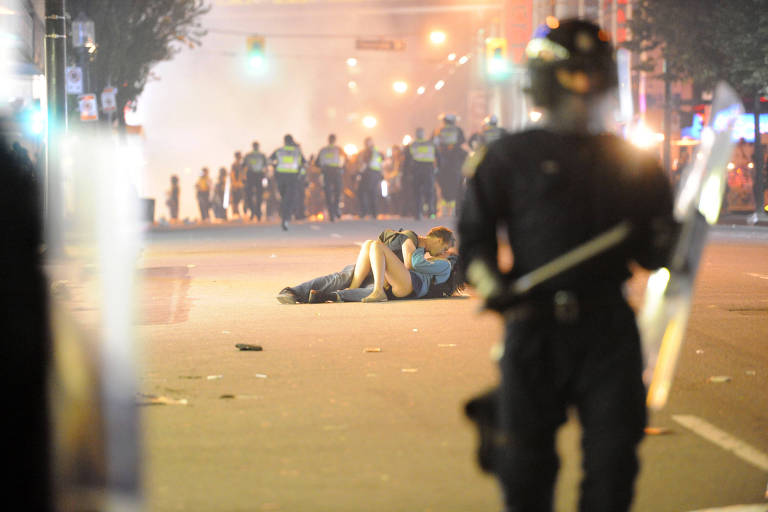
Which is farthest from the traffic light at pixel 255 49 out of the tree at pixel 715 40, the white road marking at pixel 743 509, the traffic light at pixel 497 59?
the white road marking at pixel 743 509

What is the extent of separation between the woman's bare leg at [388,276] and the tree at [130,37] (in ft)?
75.9

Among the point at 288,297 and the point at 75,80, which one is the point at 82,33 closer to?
the point at 75,80

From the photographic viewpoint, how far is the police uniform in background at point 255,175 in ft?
133

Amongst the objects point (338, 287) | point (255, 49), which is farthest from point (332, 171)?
point (338, 287)

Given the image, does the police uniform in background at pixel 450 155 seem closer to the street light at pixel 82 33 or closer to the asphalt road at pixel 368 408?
the street light at pixel 82 33

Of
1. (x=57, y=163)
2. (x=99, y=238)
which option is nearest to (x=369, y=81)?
(x=99, y=238)

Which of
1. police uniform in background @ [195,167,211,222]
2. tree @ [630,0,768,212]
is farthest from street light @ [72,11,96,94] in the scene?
police uniform in background @ [195,167,211,222]

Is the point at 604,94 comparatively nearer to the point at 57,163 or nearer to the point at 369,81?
the point at 57,163

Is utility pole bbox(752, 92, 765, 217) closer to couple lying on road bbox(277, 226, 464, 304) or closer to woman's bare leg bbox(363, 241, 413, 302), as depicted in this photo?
couple lying on road bbox(277, 226, 464, 304)

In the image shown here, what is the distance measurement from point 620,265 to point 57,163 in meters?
15.6

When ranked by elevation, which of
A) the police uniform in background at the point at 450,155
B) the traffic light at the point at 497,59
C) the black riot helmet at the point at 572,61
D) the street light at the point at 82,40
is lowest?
the black riot helmet at the point at 572,61

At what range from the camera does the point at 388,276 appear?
1422 cm

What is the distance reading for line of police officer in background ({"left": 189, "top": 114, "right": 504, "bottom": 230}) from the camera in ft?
109

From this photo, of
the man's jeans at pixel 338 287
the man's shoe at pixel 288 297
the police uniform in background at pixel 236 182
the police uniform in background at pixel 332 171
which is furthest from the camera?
the police uniform in background at pixel 236 182
